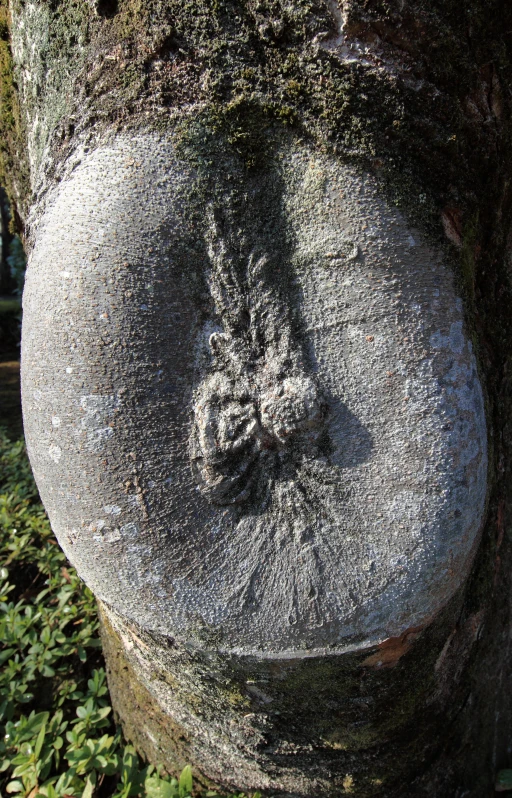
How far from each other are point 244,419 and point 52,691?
1309 mm

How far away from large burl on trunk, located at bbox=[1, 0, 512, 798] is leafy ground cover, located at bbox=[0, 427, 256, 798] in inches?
22.7

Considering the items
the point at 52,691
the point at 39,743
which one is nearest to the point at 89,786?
the point at 39,743

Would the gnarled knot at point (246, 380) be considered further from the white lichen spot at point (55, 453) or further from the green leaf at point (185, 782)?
the green leaf at point (185, 782)

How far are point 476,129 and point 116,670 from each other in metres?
1.43

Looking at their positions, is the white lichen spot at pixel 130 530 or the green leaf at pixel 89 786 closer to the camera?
the white lichen spot at pixel 130 530

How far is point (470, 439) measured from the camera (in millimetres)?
902

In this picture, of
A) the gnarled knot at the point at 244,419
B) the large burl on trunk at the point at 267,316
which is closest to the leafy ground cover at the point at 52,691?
the large burl on trunk at the point at 267,316

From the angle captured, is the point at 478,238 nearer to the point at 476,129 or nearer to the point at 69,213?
the point at 476,129

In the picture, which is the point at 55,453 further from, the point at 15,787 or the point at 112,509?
the point at 15,787

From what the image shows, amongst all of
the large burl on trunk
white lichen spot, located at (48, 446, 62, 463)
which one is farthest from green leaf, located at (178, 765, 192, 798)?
white lichen spot, located at (48, 446, 62, 463)

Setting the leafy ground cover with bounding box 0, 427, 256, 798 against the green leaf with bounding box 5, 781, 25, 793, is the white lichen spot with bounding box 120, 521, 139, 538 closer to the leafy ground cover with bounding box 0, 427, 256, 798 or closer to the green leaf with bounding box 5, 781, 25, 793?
the leafy ground cover with bounding box 0, 427, 256, 798

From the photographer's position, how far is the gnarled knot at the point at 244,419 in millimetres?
912

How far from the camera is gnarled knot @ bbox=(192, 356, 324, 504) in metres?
0.91

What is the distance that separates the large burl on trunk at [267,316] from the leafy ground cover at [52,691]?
1.89ft
